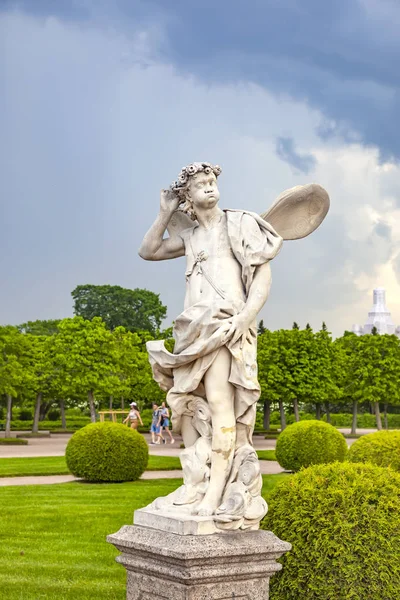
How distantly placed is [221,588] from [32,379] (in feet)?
103

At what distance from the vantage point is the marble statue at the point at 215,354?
5.11m

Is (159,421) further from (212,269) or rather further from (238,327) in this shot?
(238,327)

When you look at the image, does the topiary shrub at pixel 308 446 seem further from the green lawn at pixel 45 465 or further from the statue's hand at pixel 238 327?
the statue's hand at pixel 238 327

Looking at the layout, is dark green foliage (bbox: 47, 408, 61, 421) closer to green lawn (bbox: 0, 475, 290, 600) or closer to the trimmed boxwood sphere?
the trimmed boxwood sphere

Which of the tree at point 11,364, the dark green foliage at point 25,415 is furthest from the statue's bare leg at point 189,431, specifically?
the dark green foliage at point 25,415

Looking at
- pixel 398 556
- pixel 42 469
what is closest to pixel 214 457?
pixel 398 556

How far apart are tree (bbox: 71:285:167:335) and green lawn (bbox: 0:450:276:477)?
34404 mm

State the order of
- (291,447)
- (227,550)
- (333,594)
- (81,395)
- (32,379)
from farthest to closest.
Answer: (81,395)
(32,379)
(291,447)
(333,594)
(227,550)

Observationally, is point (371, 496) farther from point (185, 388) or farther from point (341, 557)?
point (185, 388)

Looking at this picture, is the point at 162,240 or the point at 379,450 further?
the point at 379,450

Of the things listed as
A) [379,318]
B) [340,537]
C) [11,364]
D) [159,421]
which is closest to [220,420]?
[340,537]

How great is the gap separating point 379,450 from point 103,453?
680 centimetres

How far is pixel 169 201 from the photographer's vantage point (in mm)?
5602

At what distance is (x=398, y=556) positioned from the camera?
5.62 meters
